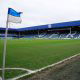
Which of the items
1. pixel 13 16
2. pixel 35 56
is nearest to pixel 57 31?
pixel 35 56

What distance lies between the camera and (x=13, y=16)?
635 cm

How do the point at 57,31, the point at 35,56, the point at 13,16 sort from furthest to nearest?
1. the point at 57,31
2. the point at 35,56
3. the point at 13,16

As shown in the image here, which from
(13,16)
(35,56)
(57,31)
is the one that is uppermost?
(13,16)

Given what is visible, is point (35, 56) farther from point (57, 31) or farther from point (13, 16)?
point (57, 31)

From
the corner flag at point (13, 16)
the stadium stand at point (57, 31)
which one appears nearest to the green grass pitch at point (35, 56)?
the corner flag at point (13, 16)

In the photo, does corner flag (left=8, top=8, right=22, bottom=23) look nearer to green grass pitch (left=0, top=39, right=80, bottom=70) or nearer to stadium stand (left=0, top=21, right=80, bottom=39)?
green grass pitch (left=0, top=39, right=80, bottom=70)

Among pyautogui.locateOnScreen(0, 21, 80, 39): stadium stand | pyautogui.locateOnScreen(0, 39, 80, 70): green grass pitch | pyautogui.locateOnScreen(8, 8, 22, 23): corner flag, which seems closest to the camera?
pyautogui.locateOnScreen(8, 8, 22, 23): corner flag

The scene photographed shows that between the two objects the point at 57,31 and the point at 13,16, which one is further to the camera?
the point at 57,31

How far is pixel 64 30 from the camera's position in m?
87.4

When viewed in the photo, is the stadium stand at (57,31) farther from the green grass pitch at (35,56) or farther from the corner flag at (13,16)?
the corner flag at (13,16)

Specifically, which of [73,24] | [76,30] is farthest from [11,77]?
[76,30]

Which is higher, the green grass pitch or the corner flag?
the corner flag

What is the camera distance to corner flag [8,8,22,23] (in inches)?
246

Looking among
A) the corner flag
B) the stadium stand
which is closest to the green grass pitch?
the corner flag
